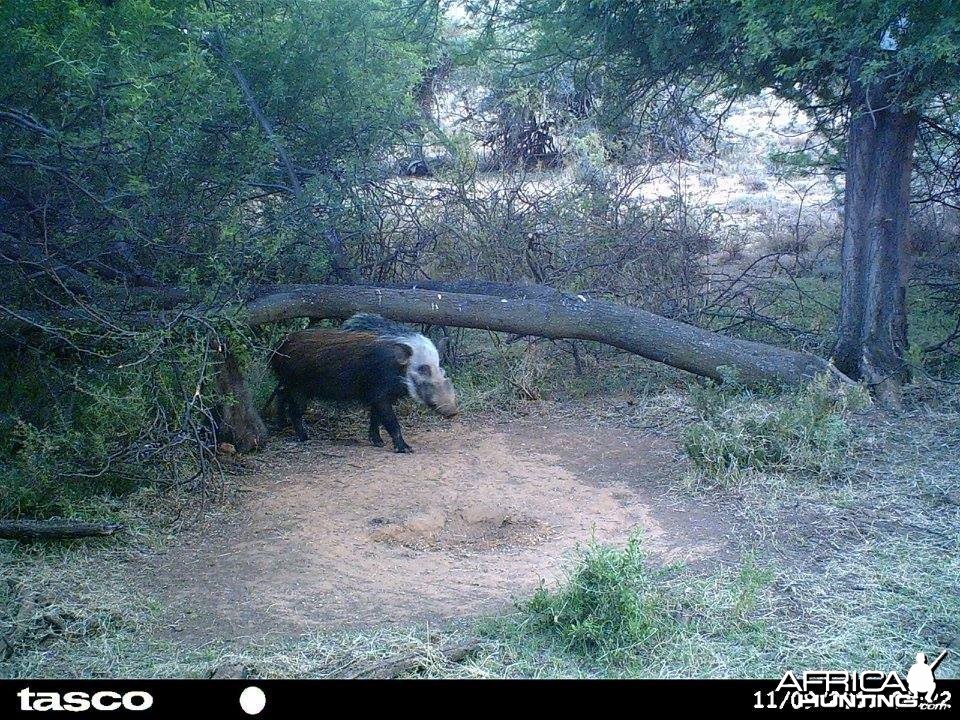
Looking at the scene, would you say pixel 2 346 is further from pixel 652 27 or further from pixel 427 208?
pixel 652 27

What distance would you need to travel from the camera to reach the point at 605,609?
14.6ft

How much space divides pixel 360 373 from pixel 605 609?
13.2 feet

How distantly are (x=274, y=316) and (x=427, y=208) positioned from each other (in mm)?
2742

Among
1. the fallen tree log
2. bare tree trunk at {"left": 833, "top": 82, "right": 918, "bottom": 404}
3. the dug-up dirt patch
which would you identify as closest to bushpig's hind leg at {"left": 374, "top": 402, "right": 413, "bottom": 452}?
the dug-up dirt patch

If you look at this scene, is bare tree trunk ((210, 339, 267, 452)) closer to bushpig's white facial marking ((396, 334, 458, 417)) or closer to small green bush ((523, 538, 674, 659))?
bushpig's white facial marking ((396, 334, 458, 417))

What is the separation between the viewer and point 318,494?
22.6ft

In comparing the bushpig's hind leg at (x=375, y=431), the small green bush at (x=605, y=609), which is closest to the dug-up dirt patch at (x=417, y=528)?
the bushpig's hind leg at (x=375, y=431)

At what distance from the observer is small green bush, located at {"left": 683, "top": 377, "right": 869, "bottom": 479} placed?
Result: 22.0 ft

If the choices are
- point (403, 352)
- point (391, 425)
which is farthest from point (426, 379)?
point (391, 425)
